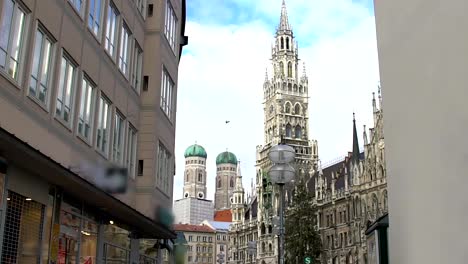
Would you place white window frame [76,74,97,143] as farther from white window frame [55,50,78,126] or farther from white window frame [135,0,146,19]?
white window frame [135,0,146,19]

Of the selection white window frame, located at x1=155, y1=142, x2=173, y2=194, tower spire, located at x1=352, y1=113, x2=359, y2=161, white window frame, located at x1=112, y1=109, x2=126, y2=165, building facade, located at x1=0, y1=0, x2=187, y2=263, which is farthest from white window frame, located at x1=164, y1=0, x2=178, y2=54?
tower spire, located at x1=352, y1=113, x2=359, y2=161

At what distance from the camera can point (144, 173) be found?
2092cm

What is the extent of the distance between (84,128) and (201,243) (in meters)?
136

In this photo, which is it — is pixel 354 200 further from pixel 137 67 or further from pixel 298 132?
pixel 137 67

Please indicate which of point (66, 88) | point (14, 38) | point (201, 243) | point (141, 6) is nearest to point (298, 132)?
A: point (201, 243)

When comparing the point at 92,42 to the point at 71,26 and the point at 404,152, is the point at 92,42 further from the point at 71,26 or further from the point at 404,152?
the point at 404,152

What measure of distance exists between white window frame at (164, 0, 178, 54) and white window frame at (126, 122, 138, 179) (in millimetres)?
5099

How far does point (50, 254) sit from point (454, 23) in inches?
397

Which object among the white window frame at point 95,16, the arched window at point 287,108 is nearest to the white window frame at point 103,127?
the white window frame at point 95,16

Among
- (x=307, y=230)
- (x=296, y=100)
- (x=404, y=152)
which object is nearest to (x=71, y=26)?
(x=404, y=152)

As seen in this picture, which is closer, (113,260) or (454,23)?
(454,23)

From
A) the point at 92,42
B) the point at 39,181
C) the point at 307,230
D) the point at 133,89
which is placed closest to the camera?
the point at 39,181

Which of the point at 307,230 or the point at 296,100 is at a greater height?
the point at 296,100

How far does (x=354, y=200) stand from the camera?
76.1m
